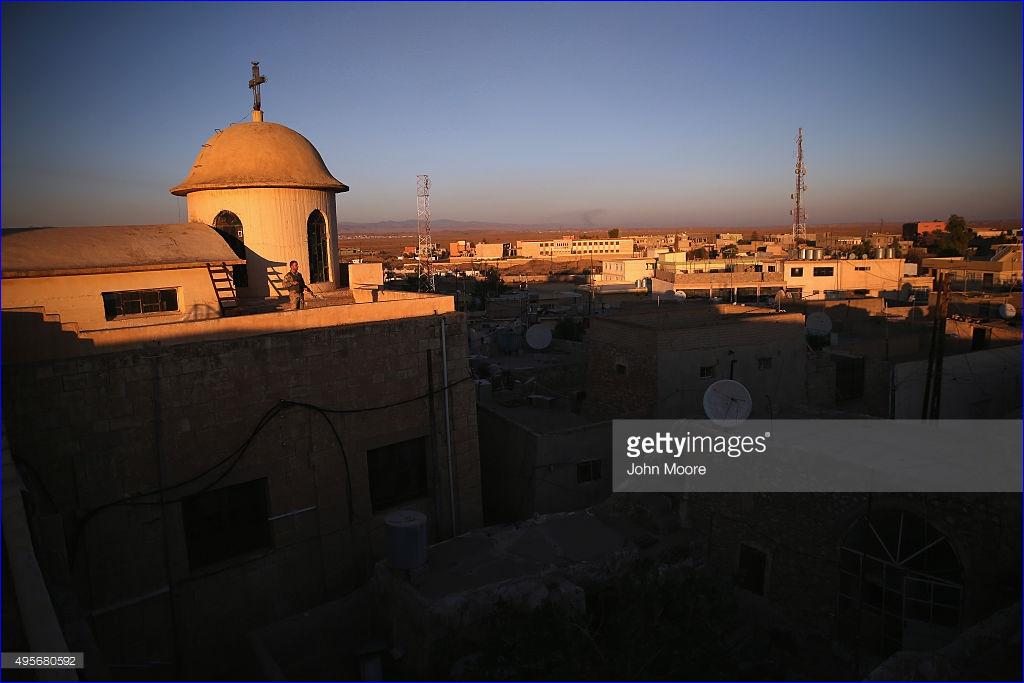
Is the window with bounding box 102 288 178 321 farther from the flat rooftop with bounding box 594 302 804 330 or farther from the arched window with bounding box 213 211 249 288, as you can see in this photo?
the flat rooftop with bounding box 594 302 804 330

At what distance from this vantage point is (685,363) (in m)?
15.1

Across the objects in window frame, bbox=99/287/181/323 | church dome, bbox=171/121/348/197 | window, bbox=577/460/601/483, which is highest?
church dome, bbox=171/121/348/197

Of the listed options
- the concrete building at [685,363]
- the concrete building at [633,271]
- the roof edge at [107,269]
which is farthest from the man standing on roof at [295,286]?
the concrete building at [633,271]

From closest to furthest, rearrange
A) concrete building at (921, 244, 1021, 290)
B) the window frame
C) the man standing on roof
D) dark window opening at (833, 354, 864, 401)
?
the window frame → the man standing on roof → dark window opening at (833, 354, 864, 401) → concrete building at (921, 244, 1021, 290)

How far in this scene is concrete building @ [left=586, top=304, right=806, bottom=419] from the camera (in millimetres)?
14922

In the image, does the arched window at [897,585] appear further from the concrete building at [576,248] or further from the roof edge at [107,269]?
the concrete building at [576,248]

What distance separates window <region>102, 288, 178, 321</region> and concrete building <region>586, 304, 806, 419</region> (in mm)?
9741

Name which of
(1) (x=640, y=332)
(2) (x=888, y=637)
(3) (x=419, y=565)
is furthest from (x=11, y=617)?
(1) (x=640, y=332)

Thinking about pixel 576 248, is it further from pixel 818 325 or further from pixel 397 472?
pixel 397 472

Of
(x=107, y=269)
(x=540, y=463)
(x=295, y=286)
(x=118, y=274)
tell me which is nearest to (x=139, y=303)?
(x=118, y=274)

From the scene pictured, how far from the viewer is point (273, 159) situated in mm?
11531

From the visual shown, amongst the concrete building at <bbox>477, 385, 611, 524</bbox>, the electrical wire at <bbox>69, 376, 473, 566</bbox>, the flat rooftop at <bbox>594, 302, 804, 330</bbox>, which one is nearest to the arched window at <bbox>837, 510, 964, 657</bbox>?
the concrete building at <bbox>477, 385, 611, 524</bbox>

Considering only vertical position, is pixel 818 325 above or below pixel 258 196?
below

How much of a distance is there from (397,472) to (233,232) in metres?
5.23
